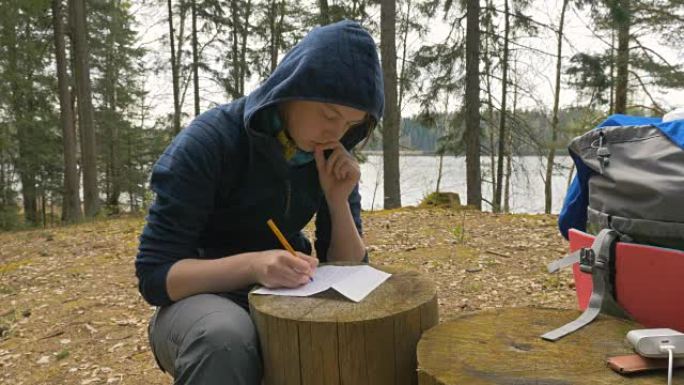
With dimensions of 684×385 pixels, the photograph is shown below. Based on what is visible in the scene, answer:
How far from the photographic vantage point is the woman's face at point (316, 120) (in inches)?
52.8

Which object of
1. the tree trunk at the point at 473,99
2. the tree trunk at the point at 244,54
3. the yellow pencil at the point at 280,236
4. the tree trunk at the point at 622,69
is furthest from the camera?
the tree trunk at the point at 244,54

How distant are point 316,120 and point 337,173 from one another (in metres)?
0.29

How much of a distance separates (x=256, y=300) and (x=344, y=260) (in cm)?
52

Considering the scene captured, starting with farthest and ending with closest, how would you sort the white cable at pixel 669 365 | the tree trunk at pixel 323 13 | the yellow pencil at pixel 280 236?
1. the tree trunk at pixel 323 13
2. the yellow pencil at pixel 280 236
3. the white cable at pixel 669 365

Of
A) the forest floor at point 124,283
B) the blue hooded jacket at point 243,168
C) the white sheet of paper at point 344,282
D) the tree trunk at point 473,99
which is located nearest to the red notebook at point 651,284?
the white sheet of paper at point 344,282

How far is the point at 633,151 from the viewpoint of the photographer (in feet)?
4.30

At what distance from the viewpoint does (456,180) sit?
12.6 metres

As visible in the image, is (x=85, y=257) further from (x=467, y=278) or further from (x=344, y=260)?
(x=344, y=260)

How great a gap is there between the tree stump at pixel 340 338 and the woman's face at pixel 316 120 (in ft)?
1.54

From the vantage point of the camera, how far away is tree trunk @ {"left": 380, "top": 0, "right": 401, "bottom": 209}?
738cm

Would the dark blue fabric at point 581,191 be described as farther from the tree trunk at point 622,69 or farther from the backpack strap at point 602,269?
the tree trunk at point 622,69

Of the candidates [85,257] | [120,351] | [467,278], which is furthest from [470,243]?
[85,257]

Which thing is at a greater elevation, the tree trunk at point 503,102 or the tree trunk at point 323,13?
the tree trunk at point 323,13

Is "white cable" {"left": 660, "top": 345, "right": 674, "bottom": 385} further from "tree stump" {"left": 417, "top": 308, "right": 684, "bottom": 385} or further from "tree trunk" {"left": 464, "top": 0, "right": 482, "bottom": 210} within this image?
"tree trunk" {"left": 464, "top": 0, "right": 482, "bottom": 210}
